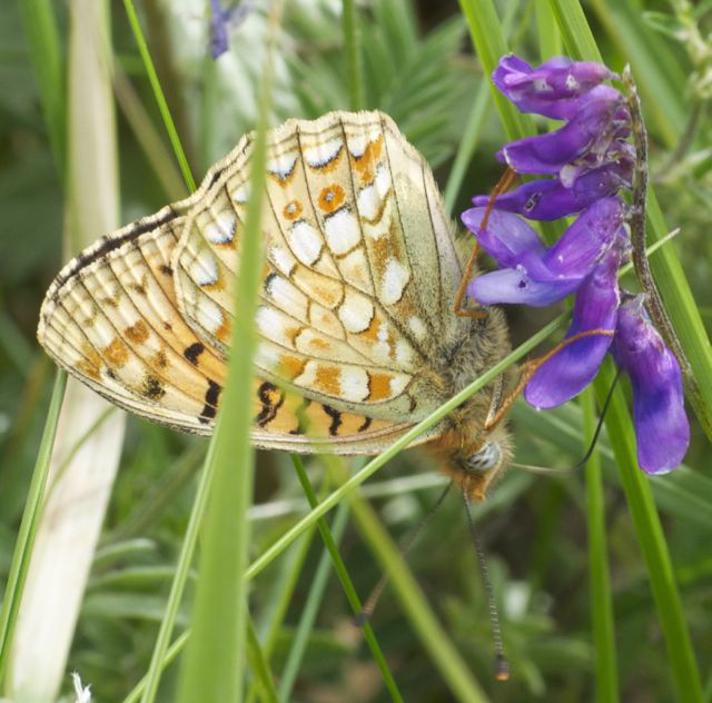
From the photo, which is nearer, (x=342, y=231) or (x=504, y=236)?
(x=504, y=236)

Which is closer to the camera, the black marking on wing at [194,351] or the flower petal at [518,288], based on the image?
the flower petal at [518,288]

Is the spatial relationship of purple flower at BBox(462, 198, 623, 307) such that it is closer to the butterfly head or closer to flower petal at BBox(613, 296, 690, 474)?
flower petal at BBox(613, 296, 690, 474)

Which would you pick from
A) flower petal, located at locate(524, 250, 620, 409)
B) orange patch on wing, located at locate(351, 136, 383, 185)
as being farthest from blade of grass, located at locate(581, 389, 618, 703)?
orange patch on wing, located at locate(351, 136, 383, 185)

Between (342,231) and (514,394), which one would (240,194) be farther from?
(514,394)

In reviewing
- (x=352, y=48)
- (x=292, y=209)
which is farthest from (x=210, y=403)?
(x=352, y=48)

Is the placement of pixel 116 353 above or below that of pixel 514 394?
above

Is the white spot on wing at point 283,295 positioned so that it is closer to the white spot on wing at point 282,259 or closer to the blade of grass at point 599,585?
the white spot on wing at point 282,259

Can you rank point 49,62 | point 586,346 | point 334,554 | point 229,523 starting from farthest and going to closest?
point 49,62 → point 334,554 → point 586,346 → point 229,523

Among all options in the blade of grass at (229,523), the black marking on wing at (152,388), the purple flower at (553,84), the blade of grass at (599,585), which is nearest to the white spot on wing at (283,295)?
the black marking on wing at (152,388)
